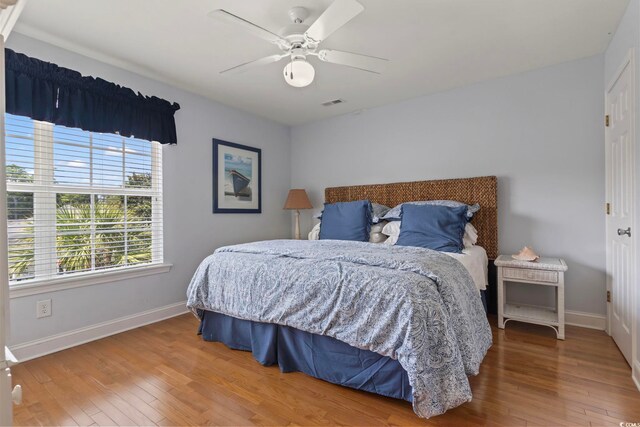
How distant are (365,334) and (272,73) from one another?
8.01ft

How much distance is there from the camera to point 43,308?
2.35 meters

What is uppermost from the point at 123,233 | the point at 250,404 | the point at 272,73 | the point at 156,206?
the point at 272,73

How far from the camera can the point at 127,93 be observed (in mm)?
2809

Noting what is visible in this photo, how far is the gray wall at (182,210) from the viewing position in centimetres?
242

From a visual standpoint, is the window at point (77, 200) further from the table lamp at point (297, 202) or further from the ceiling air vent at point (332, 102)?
the ceiling air vent at point (332, 102)

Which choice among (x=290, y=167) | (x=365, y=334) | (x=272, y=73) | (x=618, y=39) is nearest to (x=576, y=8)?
(x=618, y=39)

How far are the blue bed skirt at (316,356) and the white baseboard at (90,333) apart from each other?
980 millimetres

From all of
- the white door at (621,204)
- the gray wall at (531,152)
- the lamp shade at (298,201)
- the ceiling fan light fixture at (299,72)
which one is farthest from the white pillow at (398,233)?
the ceiling fan light fixture at (299,72)

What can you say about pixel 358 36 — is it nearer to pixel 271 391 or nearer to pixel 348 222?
pixel 348 222

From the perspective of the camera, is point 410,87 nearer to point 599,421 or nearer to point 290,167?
point 290,167

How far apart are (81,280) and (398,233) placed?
2.83 metres

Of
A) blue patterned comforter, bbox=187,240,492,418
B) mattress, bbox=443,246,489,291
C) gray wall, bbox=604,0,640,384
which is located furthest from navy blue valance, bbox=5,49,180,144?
gray wall, bbox=604,0,640,384

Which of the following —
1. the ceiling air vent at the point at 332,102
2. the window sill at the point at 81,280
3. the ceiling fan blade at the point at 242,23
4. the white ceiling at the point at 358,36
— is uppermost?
the white ceiling at the point at 358,36

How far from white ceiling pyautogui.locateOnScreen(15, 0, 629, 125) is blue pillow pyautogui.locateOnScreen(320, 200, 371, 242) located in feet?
4.22
